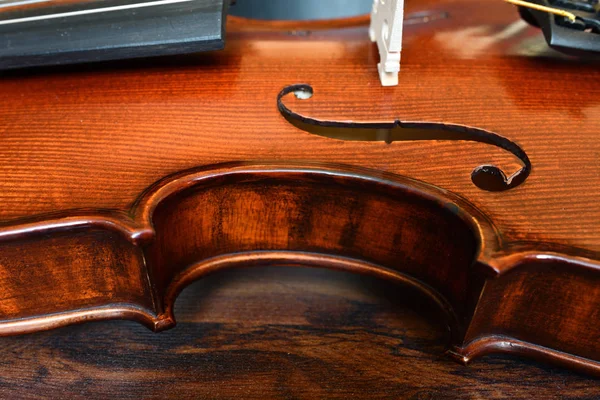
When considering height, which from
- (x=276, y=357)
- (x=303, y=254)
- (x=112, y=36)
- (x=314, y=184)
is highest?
(x=112, y=36)

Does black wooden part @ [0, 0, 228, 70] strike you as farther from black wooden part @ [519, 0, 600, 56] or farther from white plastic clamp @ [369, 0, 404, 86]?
black wooden part @ [519, 0, 600, 56]

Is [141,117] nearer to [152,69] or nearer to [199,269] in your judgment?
[152,69]

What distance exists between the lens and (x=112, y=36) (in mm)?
849

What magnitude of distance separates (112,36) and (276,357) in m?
0.51

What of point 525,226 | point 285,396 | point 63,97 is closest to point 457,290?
point 525,226

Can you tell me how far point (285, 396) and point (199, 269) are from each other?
0.69 feet

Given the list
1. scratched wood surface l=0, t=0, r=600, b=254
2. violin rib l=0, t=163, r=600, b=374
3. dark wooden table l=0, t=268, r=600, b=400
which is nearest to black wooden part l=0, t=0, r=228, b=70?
scratched wood surface l=0, t=0, r=600, b=254

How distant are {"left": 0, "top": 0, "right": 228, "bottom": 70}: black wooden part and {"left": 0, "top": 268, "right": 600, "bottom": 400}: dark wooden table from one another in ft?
1.26

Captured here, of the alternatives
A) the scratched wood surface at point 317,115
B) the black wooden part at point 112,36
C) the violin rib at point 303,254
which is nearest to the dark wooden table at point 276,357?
the violin rib at point 303,254

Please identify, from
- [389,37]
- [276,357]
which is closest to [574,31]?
[389,37]

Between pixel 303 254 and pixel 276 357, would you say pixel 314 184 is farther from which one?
pixel 276 357

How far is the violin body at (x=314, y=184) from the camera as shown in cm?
69

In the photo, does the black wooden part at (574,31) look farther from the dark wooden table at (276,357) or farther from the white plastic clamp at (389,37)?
the dark wooden table at (276,357)

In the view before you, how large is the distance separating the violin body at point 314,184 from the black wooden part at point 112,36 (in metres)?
0.04
